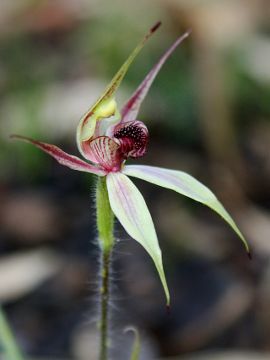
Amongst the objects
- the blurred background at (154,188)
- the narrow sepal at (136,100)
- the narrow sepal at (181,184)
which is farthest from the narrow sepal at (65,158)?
the blurred background at (154,188)

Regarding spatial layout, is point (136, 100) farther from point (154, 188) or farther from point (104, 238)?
point (154, 188)

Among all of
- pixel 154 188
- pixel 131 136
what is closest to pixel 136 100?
pixel 131 136

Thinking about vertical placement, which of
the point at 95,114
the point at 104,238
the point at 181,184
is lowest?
the point at 104,238

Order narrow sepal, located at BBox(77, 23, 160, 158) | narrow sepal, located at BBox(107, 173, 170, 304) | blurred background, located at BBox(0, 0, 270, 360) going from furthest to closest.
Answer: blurred background, located at BBox(0, 0, 270, 360)
narrow sepal, located at BBox(77, 23, 160, 158)
narrow sepal, located at BBox(107, 173, 170, 304)

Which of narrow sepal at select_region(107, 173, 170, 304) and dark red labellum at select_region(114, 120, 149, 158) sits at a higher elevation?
dark red labellum at select_region(114, 120, 149, 158)

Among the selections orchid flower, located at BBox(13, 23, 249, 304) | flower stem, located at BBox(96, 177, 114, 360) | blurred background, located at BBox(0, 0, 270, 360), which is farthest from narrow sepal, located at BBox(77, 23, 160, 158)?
blurred background, located at BBox(0, 0, 270, 360)

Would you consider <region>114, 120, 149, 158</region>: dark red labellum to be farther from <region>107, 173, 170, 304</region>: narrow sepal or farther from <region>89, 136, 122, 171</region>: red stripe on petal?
<region>107, 173, 170, 304</region>: narrow sepal

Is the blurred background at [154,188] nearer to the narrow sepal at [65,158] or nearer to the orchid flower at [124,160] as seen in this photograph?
the orchid flower at [124,160]
